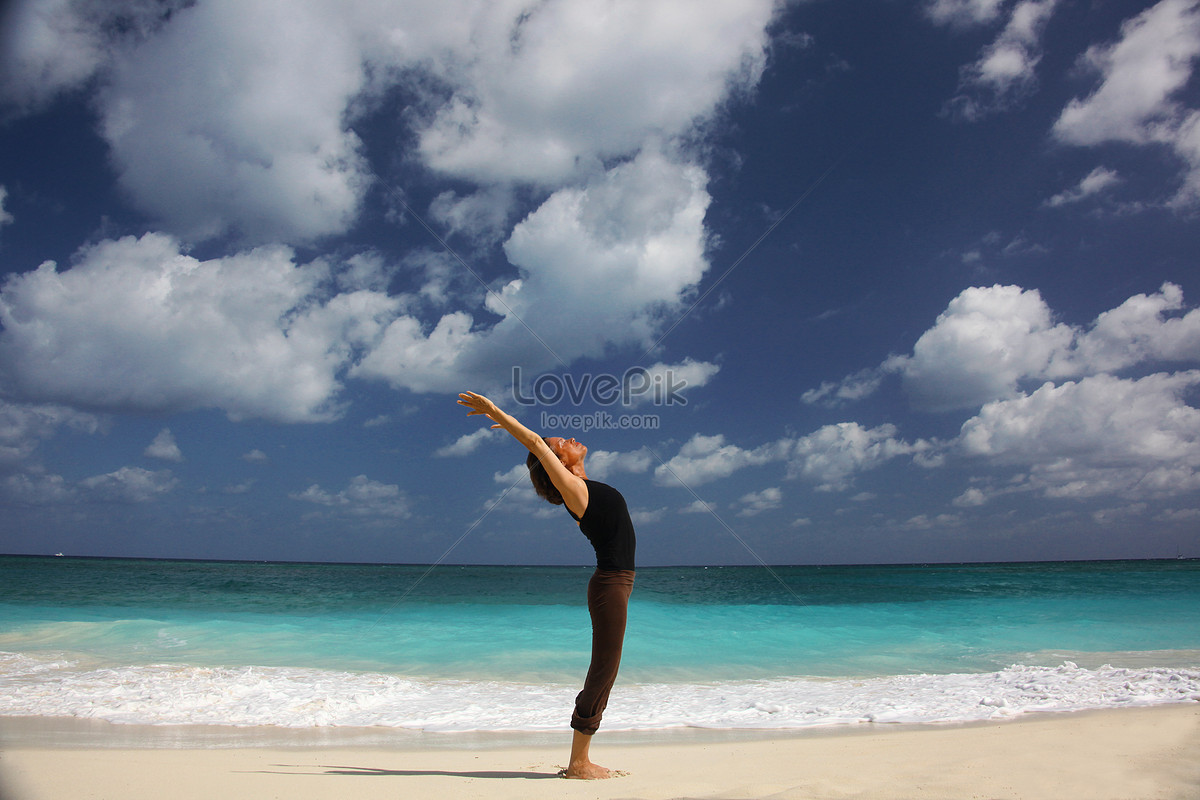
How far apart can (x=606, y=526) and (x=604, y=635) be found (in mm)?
625

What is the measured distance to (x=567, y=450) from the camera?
3.41 meters

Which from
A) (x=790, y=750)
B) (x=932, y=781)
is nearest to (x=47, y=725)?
(x=790, y=750)

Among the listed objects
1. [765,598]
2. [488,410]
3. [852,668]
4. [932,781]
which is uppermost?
[488,410]

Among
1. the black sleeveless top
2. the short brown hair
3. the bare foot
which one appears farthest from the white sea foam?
the short brown hair

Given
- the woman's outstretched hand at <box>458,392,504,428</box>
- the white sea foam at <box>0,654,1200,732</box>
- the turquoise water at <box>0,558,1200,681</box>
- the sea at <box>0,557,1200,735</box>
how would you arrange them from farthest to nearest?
1. the turquoise water at <box>0,558,1200,681</box>
2. the sea at <box>0,557,1200,735</box>
3. the white sea foam at <box>0,654,1200,732</box>
4. the woman's outstretched hand at <box>458,392,504,428</box>

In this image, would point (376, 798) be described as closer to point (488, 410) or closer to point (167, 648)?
point (488, 410)

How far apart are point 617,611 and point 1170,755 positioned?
3.97 metres

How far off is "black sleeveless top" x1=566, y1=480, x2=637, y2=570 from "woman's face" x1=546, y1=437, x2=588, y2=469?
14 centimetres

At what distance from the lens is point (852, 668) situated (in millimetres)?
9586

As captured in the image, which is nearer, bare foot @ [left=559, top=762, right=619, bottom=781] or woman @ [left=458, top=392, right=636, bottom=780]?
woman @ [left=458, top=392, right=636, bottom=780]

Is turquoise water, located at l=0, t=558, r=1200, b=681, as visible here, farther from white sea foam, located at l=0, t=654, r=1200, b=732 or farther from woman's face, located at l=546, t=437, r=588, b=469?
woman's face, located at l=546, t=437, r=588, b=469

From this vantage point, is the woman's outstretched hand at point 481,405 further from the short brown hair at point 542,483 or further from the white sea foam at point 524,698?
the white sea foam at point 524,698

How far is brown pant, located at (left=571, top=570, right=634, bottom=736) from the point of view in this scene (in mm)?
3365

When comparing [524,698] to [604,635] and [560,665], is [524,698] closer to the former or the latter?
[560,665]
